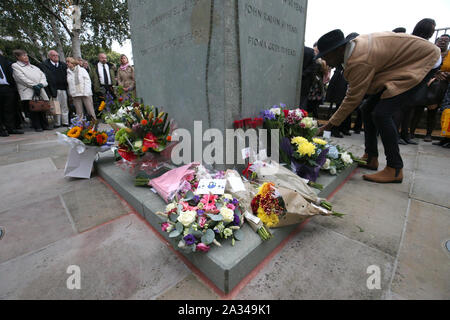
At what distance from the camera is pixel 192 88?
2.41 m

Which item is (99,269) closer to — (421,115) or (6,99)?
(421,115)

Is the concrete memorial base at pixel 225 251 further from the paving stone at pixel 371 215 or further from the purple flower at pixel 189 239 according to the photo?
the paving stone at pixel 371 215

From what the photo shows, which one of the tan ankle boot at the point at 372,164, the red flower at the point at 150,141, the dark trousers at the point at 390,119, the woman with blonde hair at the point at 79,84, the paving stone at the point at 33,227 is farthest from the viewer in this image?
the woman with blonde hair at the point at 79,84

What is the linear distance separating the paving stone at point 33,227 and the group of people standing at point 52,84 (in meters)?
3.54

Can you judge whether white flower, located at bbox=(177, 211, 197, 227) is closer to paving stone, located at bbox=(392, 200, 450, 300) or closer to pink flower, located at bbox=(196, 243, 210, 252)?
pink flower, located at bbox=(196, 243, 210, 252)

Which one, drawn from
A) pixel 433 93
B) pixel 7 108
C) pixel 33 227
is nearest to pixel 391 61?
pixel 433 93

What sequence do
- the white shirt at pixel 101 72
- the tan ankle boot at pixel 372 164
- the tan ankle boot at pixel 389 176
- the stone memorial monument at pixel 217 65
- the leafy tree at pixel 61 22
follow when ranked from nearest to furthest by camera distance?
the stone memorial monument at pixel 217 65 < the tan ankle boot at pixel 389 176 < the tan ankle boot at pixel 372 164 < the white shirt at pixel 101 72 < the leafy tree at pixel 61 22

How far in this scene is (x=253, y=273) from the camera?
4.65 feet

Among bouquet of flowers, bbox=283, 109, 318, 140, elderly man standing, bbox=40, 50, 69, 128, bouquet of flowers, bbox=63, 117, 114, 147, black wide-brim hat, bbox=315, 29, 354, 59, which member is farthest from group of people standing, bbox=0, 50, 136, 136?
black wide-brim hat, bbox=315, 29, 354, 59

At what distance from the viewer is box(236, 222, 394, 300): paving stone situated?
1.26m

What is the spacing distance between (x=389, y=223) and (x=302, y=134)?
128cm

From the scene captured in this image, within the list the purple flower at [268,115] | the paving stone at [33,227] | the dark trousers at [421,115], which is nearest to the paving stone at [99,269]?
the paving stone at [33,227]

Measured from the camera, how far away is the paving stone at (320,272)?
1.26m
